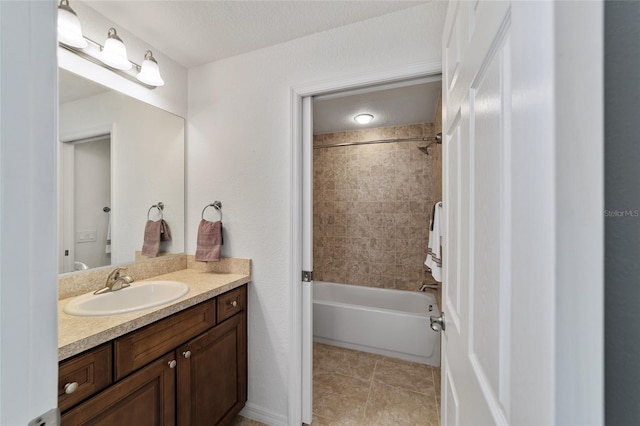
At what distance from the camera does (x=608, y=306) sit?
294mm

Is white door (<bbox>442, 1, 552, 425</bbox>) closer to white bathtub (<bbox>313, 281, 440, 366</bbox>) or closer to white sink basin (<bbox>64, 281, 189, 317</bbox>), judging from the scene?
white sink basin (<bbox>64, 281, 189, 317</bbox>)

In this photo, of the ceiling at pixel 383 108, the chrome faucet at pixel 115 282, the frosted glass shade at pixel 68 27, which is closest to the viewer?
the frosted glass shade at pixel 68 27

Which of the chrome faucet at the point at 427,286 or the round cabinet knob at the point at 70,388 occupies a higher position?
the round cabinet knob at the point at 70,388

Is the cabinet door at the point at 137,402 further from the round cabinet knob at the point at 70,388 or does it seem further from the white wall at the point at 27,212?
the white wall at the point at 27,212

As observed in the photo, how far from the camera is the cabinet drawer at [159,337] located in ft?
3.30

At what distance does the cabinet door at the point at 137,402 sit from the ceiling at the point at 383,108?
6.11 feet

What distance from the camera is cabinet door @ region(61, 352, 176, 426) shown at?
0.90m

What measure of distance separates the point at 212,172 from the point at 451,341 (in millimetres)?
1672

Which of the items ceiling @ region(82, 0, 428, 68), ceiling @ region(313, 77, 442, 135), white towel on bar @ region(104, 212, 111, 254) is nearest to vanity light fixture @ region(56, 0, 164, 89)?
ceiling @ region(82, 0, 428, 68)

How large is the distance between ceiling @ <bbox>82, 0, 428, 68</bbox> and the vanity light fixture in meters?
0.12

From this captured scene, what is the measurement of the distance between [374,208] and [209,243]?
1996 mm

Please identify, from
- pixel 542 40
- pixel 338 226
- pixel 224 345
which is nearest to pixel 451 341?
pixel 542 40

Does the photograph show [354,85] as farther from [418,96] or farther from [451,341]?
[451,341]

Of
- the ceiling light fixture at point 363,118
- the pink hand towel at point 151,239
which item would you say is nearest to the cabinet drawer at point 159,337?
the pink hand towel at point 151,239
